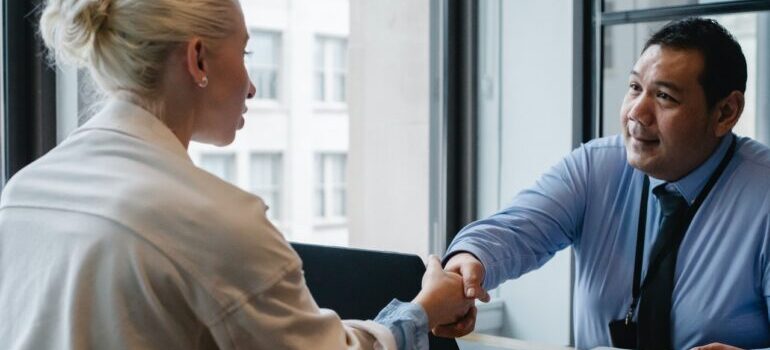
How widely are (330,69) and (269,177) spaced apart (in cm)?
67

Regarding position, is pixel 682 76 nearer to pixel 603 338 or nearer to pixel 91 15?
pixel 603 338

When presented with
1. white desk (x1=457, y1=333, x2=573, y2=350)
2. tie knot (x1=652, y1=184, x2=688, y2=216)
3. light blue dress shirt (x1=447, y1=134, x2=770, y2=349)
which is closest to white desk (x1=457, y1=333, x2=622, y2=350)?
white desk (x1=457, y1=333, x2=573, y2=350)

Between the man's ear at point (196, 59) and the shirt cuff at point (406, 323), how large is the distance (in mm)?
417

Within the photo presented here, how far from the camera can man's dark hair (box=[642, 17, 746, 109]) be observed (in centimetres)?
201

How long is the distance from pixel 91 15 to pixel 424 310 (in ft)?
2.05

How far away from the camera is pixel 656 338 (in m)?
1.92

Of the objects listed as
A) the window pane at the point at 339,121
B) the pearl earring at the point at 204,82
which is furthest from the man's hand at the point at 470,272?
the window pane at the point at 339,121

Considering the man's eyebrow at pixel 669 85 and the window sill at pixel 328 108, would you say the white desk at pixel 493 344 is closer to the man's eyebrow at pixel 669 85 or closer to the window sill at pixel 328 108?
the man's eyebrow at pixel 669 85

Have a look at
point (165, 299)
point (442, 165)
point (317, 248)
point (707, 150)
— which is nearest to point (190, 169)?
point (165, 299)

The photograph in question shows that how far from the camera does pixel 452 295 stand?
5.25 feet

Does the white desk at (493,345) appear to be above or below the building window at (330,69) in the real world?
below

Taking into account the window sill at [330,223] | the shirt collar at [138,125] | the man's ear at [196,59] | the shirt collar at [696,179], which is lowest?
the window sill at [330,223]

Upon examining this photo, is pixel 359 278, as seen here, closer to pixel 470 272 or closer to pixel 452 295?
pixel 452 295

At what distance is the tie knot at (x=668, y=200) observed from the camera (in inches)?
79.7
